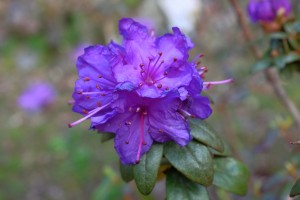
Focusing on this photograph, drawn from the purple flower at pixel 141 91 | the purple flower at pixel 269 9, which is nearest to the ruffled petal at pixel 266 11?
the purple flower at pixel 269 9

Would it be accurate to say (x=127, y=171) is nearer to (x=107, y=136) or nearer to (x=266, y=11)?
(x=107, y=136)

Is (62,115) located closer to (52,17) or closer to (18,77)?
(18,77)

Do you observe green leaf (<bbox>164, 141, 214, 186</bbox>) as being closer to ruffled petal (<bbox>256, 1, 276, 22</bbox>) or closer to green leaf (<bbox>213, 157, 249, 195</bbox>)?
green leaf (<bbox>213, 157, 249, 195</bbox>)

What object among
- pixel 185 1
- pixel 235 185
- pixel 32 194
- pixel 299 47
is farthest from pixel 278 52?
pixel 185 1

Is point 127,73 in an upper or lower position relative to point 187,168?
upper

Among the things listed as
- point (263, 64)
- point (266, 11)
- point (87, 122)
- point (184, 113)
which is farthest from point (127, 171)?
point (87, 122)

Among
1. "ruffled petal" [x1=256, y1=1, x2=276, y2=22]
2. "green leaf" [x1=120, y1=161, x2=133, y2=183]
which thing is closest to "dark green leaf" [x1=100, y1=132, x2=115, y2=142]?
"green leaf" [x1=120, y1=161, x2=133, y2=183]
